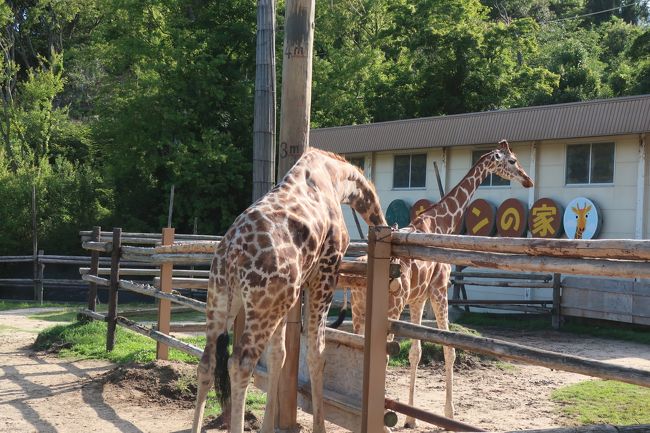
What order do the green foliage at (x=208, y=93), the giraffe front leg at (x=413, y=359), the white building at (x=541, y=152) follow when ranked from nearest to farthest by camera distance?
the giraffe front leg at (x=413, y=359) → the white building at (x=541, y=152) → the green foliage at (x=208, y=93)

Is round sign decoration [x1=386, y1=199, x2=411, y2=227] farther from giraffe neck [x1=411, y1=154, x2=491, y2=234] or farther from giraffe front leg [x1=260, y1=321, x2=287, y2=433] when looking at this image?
giraffe front leg [x1=260, y1=321, x2=287, y2=433]

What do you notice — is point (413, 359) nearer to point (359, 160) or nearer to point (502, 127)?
point (502, 127)

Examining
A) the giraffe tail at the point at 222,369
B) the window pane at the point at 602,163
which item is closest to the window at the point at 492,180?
the window pane at the point at 602,163

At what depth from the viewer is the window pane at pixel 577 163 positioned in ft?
49.7

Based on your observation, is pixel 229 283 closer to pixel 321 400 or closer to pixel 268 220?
pixel 268 220

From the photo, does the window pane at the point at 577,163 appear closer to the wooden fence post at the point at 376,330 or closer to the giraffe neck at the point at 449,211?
the giraffe neck at the point at 449,211

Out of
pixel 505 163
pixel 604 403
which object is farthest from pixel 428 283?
pixel 505 163

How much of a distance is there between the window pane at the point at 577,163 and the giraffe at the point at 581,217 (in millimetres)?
568

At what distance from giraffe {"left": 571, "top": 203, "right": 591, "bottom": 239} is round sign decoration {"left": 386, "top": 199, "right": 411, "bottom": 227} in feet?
13.5

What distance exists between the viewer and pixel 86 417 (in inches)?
270

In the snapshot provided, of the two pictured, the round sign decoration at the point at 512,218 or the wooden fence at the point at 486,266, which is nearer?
the wooden fence at the point at 486,266

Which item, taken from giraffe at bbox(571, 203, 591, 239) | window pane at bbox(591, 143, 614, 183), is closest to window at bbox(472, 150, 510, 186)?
giraffe at bbox(571, 203, 591, 239)

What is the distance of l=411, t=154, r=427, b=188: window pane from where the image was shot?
59.1 ft

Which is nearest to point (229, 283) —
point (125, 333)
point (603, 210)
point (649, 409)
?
point (649, 409)
